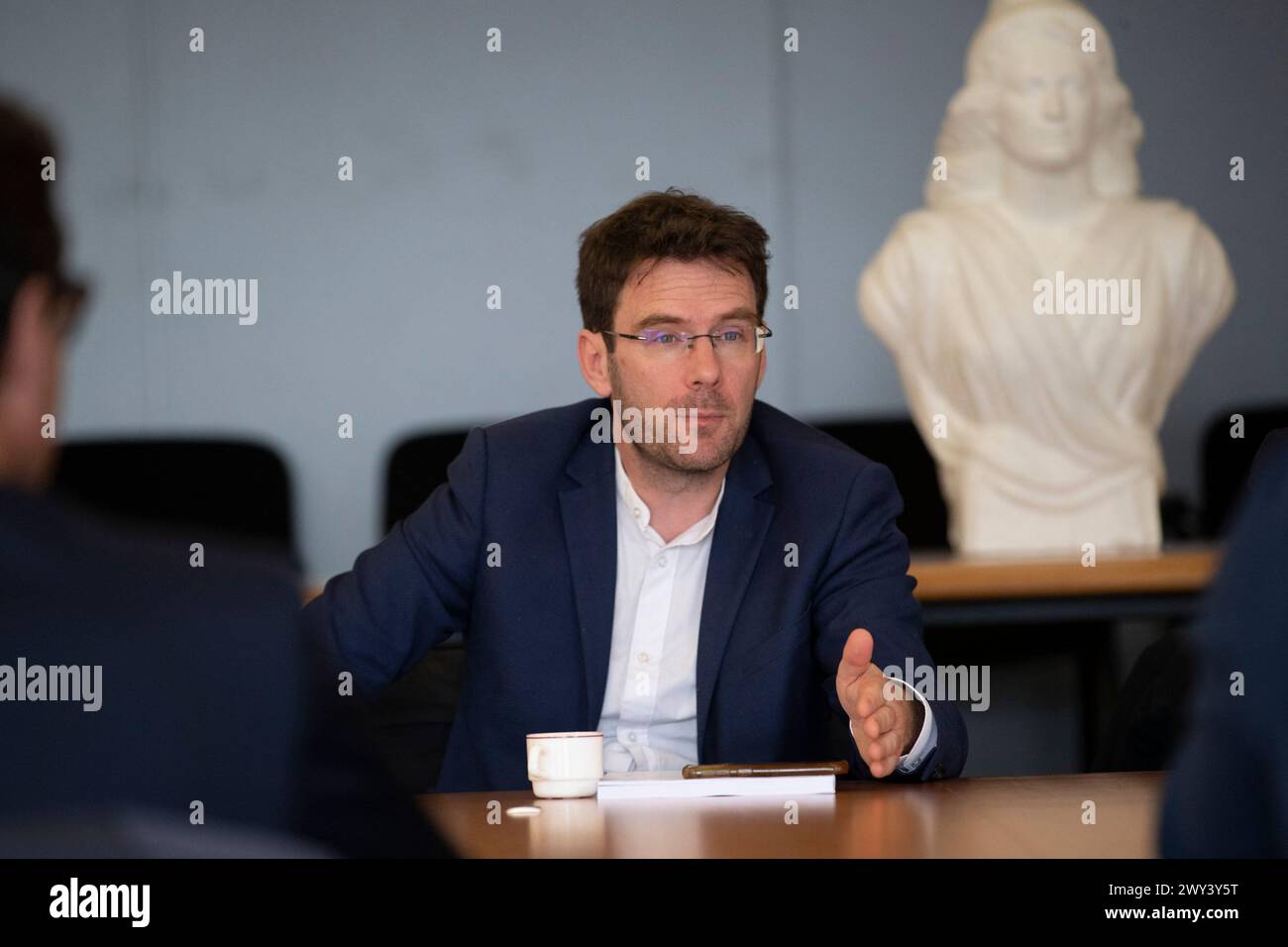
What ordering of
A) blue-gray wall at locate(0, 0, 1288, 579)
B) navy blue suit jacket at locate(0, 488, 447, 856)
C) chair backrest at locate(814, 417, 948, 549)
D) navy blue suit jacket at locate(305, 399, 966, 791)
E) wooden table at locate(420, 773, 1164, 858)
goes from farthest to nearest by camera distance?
blue-gray wall at locate(0, 0, 1288, 579)
chair backrest at locate(814, 417, 948, 549)
navy blue suit jacket at locate(305, 399, 966, 791)
wooden table at locate(420, 773, 1164, 858)
navy blue suit jacket at locate(0, 488, 447, 856)

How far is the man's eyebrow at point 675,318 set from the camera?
1.92 metres

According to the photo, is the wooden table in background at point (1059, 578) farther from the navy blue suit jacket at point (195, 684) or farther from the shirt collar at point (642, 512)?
the navy blue suit jacket at point (195, 684)

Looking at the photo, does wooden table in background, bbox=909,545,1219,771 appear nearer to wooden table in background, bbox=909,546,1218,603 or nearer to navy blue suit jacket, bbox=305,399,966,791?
wooden table in background, bbox=909,546,1218,603

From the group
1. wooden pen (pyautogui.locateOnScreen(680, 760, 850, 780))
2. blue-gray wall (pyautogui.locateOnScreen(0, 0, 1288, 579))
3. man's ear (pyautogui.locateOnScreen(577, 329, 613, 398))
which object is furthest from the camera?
blue-gray wall (pyautogui.locateOnScreen(0, 0, 1288, 579))

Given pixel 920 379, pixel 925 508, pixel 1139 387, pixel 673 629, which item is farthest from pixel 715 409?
pixel 925 508

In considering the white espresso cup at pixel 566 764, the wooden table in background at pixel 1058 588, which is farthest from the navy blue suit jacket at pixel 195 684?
the wooden table in background at pixel 1058 588

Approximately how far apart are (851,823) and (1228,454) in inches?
110

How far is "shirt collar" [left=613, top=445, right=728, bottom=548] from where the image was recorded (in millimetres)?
1964

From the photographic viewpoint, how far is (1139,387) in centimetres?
294

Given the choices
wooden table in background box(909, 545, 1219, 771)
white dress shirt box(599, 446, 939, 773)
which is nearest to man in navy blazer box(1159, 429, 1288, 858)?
white dress shirt box(599, 446, 939, 773)

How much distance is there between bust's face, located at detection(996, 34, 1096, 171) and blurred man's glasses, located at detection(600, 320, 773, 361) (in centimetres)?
121

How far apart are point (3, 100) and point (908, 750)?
1064 millimetres

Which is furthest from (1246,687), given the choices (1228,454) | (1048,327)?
(1228,454)
